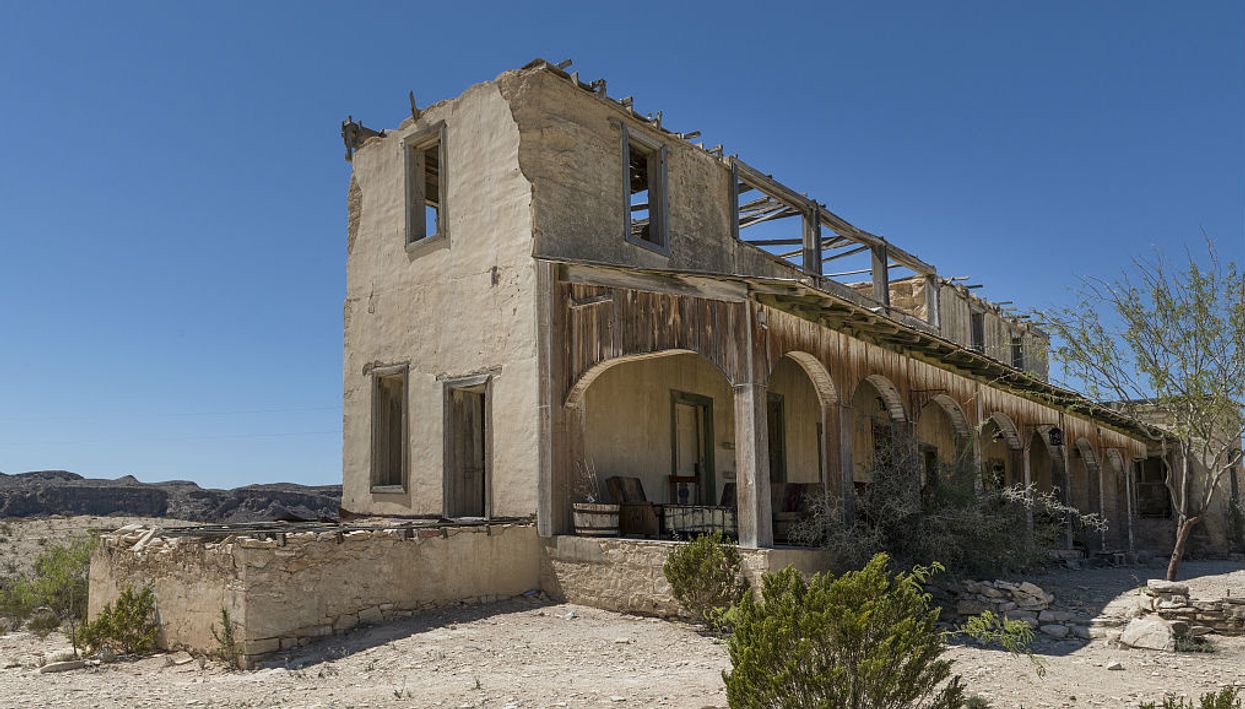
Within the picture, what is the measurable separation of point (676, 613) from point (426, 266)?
6.19 metres

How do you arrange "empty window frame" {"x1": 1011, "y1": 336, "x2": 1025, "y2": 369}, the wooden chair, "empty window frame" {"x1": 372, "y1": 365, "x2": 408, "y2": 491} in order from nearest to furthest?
the wooden chair → "empty window frame" {"x1": 372, "y1": 365, "x2": 408, "y2": 491} → "empty window frame" {"x1": 1011, "y1": 336, "x2": 1025, "y2": 369}

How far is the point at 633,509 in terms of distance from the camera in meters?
11.3

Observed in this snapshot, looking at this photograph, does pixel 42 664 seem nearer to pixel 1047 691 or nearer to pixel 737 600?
pixel 737 600

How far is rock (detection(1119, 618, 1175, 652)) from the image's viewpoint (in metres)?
8.91

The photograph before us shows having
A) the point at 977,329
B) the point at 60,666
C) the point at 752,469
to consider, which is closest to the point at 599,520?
the point at 752,469

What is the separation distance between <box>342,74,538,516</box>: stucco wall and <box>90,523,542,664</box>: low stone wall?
0.90m

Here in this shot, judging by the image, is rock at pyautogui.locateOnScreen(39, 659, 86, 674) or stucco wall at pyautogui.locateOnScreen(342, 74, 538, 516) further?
stucco wall at pyautogui.locateOnScreen(342, 74, 538, 516)

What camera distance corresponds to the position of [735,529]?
11898 millimetres

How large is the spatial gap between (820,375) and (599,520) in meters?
3.05

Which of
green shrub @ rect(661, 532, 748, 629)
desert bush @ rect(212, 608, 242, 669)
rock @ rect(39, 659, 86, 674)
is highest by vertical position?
green shrub @ rect(661, 532, 748, 629)

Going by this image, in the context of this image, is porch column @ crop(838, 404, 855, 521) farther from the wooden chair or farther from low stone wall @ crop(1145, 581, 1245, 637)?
low stone wall @ crop(1145, 581, 1245, 637)

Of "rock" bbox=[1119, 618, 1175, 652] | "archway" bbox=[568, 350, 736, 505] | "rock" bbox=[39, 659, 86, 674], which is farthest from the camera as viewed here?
"archway" bbox=[568, 350, 736, 505]

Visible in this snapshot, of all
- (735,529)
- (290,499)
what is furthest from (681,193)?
(290,499)

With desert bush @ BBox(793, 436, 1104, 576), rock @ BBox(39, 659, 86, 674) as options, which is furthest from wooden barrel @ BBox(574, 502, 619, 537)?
rock @ BBox(39, 659, 86, 674)
